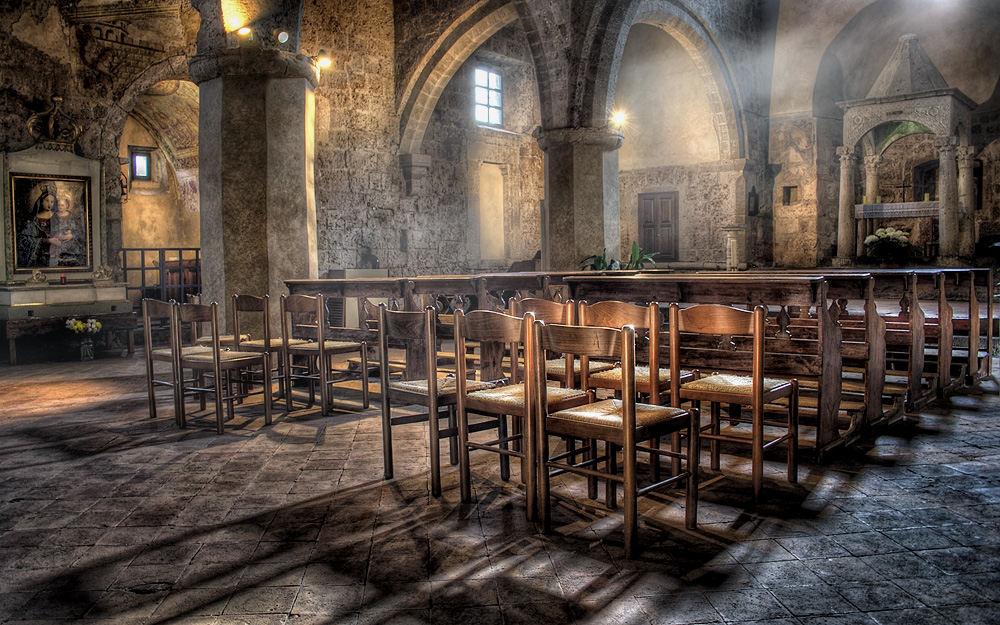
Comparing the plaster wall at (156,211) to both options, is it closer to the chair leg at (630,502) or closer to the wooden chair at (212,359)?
the wooden chair at (212,359)

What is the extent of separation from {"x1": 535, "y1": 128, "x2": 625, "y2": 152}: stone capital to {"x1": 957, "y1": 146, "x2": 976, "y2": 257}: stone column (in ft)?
24.6

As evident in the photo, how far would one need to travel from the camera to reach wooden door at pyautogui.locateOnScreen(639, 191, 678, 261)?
618 inches

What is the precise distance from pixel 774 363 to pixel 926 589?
1.73 m

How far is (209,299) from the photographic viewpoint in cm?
681

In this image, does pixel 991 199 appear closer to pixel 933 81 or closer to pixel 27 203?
pixel 933 81

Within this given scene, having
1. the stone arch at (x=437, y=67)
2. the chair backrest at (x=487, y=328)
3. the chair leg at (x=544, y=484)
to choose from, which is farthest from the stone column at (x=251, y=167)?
the stone arch at (x=437, y=67)

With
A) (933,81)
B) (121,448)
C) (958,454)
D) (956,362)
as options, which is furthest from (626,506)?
(933,81)

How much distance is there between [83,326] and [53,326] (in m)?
0.35

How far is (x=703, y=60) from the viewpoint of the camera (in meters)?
13.6

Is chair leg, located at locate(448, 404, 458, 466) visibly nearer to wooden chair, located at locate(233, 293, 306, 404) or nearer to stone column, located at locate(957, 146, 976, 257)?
wooden chair, located at locate(233, 293, 306, 404)

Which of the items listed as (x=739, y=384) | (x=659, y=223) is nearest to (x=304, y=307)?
(x=739, y=384)

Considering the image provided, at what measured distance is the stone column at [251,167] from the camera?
6602 mm

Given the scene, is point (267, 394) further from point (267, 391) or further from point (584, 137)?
point (584, 137)

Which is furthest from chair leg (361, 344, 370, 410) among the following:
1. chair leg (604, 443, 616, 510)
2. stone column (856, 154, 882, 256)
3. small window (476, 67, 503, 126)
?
stone column (856, 154, 882, 256)
